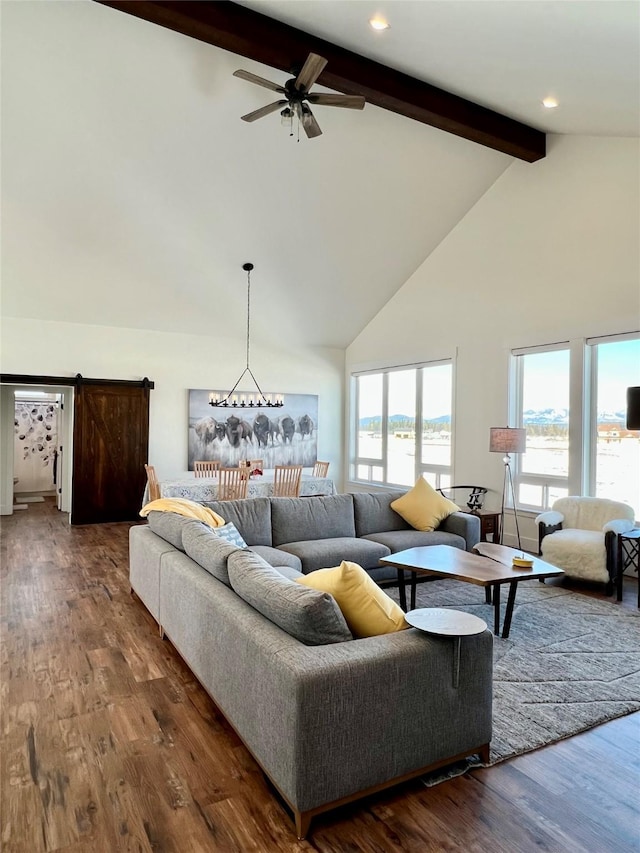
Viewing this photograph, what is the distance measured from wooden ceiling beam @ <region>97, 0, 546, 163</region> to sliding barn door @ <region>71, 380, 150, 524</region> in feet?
16.1

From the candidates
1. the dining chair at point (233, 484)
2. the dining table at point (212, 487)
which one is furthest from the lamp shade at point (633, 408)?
the dining chair at point (233, 484)

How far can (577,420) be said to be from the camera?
5.63m

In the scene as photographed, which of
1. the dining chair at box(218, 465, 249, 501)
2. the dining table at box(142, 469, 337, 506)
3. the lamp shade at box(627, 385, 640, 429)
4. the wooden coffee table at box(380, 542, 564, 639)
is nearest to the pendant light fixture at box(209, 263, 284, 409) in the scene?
the dining table at box(142, 469, 337, 506)

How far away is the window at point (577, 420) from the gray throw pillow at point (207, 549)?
4222mm

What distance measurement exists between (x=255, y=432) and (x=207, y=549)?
19.9 ft

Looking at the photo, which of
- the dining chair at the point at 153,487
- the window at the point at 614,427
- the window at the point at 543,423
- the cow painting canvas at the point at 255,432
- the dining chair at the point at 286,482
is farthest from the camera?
the cow painting canvas at the point at 255,432

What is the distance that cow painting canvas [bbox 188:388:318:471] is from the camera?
839 centimetres

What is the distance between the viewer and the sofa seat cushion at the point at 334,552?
412cm

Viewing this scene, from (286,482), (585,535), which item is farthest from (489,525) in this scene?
(286,482)

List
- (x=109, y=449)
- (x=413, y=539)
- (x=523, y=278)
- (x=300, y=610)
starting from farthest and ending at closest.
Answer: (x=109, y=449)
(x=523, y=278)
(x=413, y=539)
(x=300, y=610)

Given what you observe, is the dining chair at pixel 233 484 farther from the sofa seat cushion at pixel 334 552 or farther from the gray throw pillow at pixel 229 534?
the gray throw pillow at pixel 229 534

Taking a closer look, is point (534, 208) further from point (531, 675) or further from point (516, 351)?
point (531, 675)

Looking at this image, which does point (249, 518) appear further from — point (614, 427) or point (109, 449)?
point (109, 449)

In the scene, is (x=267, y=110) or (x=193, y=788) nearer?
(x=193, y=788)
